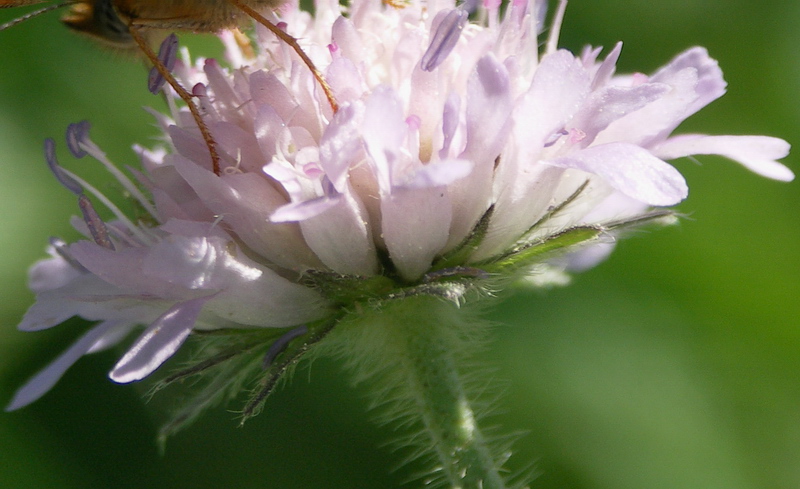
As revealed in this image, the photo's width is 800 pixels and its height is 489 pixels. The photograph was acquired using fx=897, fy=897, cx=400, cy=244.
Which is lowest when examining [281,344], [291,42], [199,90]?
[281,344]

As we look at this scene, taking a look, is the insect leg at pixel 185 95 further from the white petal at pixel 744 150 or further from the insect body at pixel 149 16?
the white petal at pixel 744 150

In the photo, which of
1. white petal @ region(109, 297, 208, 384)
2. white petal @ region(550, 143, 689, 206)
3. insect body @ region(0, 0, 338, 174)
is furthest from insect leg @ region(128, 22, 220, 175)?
white petal @ region(550, 143, 689, 206)

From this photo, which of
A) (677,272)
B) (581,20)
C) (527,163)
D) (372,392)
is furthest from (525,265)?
(581,20)

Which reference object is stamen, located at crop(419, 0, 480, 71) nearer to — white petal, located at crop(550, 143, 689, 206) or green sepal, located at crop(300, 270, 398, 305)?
white petal, located at crop(550, 143, 689, 206)

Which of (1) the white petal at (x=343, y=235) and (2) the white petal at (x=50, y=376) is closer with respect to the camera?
(1) the white petal at (x=343, y=235)

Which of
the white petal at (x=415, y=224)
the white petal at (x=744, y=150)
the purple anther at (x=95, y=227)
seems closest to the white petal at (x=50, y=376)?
the purple anther at (x=95, y=227)

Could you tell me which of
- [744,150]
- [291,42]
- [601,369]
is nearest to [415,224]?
[291,42]

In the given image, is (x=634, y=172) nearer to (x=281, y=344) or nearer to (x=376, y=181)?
(x=376, y=181)

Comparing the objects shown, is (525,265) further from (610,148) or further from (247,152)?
(247,152)
